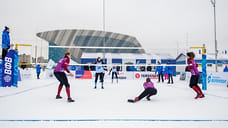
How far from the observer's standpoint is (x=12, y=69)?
5.90 meters

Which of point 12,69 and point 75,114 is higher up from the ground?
point 12,69

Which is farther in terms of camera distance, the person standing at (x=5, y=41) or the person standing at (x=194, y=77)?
the person standing at (x=5, y=41)

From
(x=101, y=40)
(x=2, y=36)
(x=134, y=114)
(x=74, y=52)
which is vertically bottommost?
(x=134, y=114)

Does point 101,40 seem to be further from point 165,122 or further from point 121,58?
point 165,122

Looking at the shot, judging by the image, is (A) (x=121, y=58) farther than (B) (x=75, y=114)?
Yes

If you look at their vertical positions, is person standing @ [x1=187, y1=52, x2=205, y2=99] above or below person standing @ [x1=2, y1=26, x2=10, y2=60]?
below

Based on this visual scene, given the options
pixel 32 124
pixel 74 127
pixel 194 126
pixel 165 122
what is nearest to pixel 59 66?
pixel 32 124

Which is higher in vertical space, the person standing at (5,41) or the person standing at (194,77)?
the person standing at (5,41)

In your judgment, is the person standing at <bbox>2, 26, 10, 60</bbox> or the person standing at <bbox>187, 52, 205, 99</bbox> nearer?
the person standing at <bbox>187, 52, 205, 99</bbox>

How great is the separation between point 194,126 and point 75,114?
5.77 feet

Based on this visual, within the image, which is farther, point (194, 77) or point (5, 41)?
point (5, 41)

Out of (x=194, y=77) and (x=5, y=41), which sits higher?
(x=5, y=41)

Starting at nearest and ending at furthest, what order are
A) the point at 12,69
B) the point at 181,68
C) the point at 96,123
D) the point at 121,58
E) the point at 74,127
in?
the point at 74,127 < the point at 96,123 < the point at 12,69 < the point at 121,58 < the point at 181,68

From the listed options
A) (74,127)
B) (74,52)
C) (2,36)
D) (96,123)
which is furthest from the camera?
(74,52)
